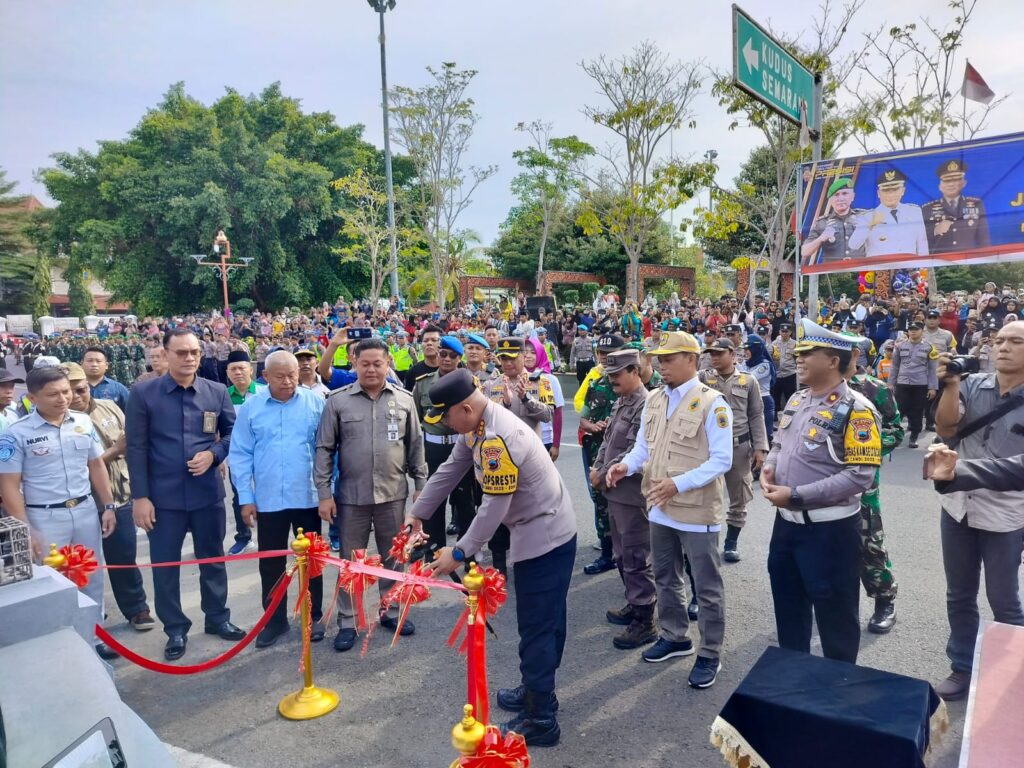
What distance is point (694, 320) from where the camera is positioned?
67.3 ft

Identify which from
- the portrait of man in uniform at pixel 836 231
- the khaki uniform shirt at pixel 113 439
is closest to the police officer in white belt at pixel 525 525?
the khaki uniform shirt at pixel 113 439

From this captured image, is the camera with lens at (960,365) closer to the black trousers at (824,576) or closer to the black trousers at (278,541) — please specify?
the black trousers at (824,576)

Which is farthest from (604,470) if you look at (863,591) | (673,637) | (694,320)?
(694,320)

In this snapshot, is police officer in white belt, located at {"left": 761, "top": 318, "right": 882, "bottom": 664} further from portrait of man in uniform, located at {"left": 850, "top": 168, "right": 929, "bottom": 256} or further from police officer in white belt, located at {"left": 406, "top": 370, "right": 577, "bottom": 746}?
portrait of man in uniform, located at {"left": 850, "top": 168, "right": 929, "bottom": 256}

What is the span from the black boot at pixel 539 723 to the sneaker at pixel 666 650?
3.15 feet

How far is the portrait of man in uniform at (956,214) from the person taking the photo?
26.2ft

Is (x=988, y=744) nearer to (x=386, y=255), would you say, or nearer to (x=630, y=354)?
(x=630, y=354)

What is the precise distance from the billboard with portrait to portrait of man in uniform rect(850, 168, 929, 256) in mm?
11

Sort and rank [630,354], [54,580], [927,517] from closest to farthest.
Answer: [54,580], [630,354], [927,517]

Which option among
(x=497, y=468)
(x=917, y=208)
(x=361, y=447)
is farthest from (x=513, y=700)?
(x=917, y=208)

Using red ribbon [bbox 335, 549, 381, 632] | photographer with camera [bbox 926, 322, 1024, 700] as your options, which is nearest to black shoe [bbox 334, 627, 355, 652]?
red ribbon [bbox 335, 549, 381, 632]

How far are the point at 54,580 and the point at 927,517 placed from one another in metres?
7.12

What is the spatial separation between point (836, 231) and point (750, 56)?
378 centimetres

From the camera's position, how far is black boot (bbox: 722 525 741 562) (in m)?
5.69
